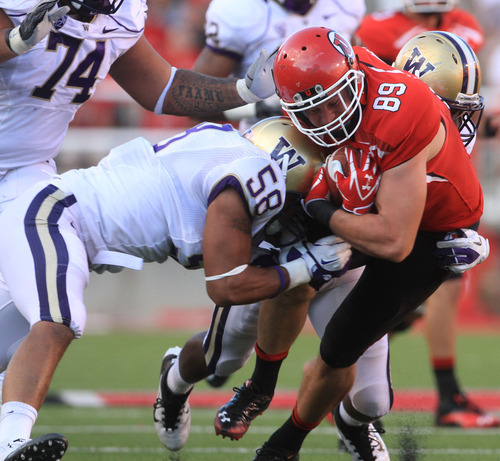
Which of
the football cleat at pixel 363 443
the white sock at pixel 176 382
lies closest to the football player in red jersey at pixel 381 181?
the football cleat at pixel 363 443

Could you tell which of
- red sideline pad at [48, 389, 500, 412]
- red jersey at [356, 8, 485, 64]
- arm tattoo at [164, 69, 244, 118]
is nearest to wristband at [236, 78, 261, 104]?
arm tattoo at [164, 69, 244, 118]

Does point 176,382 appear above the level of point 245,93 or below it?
below

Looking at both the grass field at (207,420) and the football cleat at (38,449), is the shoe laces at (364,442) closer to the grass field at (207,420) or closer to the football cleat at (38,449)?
the grass field at (207,420)

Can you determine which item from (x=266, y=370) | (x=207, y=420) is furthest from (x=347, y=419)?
(x=207, y=420)

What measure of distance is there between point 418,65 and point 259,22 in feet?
3.92

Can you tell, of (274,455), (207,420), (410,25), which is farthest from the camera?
(410,25)

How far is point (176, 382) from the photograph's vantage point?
12.8 ft

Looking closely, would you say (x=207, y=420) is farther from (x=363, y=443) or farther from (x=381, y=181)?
(x=381, y=181)

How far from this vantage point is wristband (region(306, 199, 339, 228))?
9.92 ft

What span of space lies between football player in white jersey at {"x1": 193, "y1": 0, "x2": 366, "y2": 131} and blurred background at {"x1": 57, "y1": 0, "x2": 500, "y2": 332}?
4893mm

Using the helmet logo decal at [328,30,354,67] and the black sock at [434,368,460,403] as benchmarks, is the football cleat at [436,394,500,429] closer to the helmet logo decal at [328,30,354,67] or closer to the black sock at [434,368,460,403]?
the black sock at [434,368,460,403]

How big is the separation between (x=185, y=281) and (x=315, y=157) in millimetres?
6704

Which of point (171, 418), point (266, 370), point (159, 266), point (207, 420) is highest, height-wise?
point (266, 370)

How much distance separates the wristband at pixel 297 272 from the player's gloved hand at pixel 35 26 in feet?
3.79
